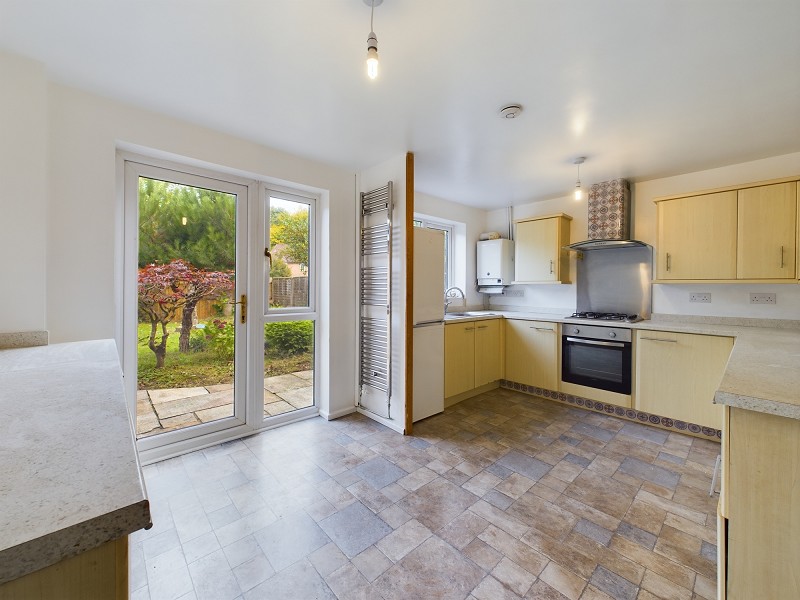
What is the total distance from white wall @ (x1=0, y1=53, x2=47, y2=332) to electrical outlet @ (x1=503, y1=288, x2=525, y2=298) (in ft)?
14.2

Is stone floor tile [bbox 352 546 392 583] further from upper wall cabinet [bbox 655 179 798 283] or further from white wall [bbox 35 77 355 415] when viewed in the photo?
upper wall cabinet [bbox 655 179 798 283]

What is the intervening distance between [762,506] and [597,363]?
8.19 ft

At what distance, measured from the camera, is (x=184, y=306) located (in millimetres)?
2512

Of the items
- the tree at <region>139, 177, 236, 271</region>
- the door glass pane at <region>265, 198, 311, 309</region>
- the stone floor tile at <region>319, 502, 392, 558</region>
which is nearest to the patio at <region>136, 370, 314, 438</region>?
the door glass pane at <region>265, 198, 311, 309</region>

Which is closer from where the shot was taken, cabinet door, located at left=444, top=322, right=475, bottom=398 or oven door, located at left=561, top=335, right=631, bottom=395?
oven door, located at left=561, top=335, right=631, bottom=395

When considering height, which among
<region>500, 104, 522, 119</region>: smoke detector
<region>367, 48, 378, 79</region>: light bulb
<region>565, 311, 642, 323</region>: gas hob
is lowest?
<region>565, 311, 642, 323</region>: gas hob

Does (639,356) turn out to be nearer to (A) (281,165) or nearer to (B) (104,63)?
(A) (281,165)

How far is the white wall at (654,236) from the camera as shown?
9.19 feet

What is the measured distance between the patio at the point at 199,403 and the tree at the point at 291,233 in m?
1.09

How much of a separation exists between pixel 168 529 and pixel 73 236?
1.68 meters

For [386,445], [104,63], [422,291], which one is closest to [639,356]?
[422,291]

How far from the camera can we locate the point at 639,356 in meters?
3.04

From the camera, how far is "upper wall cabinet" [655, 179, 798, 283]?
2.58 m

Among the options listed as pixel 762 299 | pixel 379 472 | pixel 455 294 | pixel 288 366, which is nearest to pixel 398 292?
pixel 288 366
